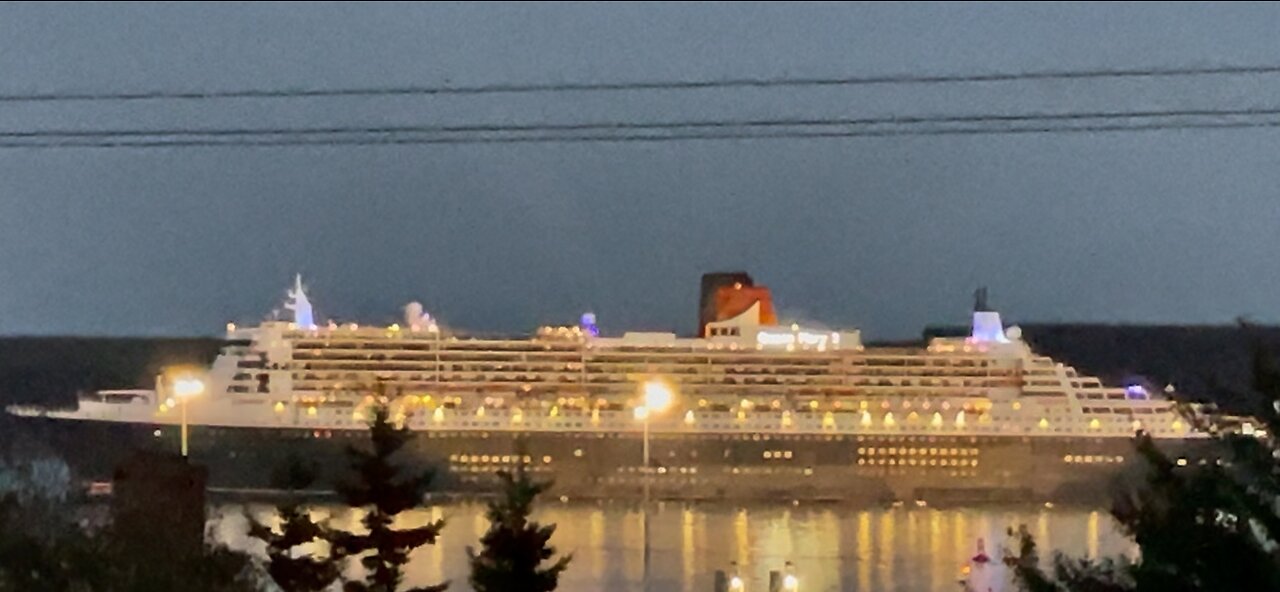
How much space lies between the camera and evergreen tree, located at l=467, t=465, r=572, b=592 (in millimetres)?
6191

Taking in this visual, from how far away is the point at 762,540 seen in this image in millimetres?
16703

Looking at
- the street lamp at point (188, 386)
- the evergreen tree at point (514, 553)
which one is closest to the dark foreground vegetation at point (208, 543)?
the evergreen tree at point (514, 553)

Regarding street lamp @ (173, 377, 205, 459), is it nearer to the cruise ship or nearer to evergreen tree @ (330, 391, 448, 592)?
the cruise ship

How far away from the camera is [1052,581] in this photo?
4.15 metres

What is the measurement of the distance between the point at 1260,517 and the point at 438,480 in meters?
18.5

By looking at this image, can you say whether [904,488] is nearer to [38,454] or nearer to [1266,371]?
[38,454]

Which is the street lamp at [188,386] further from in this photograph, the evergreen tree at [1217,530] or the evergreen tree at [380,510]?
the evergreen tree at [1217,530]

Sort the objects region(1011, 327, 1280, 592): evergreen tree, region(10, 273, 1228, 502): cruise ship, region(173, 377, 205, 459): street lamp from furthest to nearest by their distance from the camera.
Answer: region(10, 273, 1228, 502): cruise ship → region(173, 377, 205, 459): street lamp → region(1011, 327, 1280, 592): evergreen tree

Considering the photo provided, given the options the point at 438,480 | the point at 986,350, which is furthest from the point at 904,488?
the point at 438,480

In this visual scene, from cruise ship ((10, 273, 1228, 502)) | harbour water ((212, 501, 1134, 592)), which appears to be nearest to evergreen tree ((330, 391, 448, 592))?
harbour water ((212, 501, 1134, 592))

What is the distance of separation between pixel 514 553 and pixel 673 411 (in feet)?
53.1

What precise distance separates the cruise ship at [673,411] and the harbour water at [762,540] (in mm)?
838

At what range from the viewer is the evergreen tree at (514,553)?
20.3ft

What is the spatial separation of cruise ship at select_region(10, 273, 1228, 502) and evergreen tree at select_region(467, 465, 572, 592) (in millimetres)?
14552
